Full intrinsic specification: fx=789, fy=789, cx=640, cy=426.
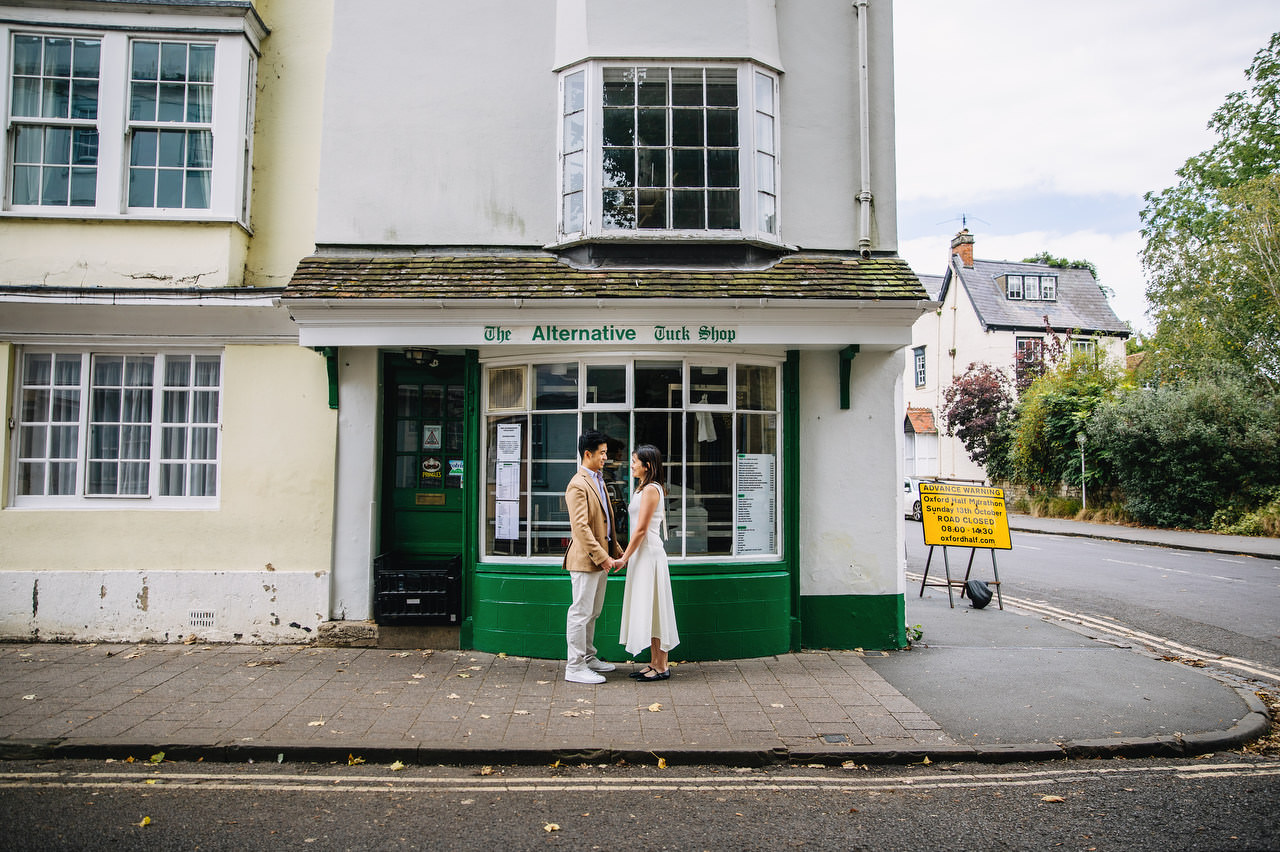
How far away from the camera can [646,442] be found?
7789mm

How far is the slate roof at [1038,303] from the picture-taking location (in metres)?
36.0

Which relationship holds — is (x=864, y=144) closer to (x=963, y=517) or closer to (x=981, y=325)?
(x=963, y=517)

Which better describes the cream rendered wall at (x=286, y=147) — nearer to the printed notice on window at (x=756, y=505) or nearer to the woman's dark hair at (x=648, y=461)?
the woman's dark hair at (x=648, y=461)

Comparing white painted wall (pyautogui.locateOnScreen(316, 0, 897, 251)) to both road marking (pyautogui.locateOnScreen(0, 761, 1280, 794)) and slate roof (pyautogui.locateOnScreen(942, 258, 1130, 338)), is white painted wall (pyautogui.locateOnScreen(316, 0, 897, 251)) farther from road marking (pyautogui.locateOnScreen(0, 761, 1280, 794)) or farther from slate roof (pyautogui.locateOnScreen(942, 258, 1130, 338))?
slate roof (pyautogui.locateOnScreen(942, 258, 1130, 338))

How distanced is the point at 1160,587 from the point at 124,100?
15.7 meters

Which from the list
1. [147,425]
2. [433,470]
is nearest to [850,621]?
[433,470]

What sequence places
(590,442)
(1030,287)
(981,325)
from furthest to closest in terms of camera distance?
(1030,287)
(981,325)
(590,442)

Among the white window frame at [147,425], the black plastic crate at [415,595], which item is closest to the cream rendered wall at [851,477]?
the black plastic crate at [415,595]

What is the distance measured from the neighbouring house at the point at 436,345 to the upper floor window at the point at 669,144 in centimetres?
3

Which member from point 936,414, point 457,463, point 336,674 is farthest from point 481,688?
point 936,414

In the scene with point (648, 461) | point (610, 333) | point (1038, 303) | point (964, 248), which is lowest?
point (648, 461)

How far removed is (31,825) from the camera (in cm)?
416

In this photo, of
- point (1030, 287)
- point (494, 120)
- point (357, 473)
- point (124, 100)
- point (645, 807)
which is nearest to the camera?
point (645, 807)

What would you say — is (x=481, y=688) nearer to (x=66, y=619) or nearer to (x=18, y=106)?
(x=66, y=619)
